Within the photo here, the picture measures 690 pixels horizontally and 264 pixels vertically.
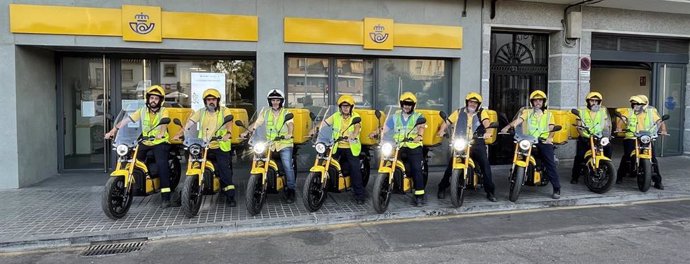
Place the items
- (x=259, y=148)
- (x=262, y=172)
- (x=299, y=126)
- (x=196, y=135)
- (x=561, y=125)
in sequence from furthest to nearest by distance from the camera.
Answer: (x=561, y=125) → (x=299, y=126) → (x=196, y=135) → (x=259, y=148) → (x=262, y=172)

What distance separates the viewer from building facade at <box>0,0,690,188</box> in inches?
314

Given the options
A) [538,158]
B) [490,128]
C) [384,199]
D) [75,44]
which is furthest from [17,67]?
[538,158]

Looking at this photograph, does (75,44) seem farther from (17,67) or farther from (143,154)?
(143,154)

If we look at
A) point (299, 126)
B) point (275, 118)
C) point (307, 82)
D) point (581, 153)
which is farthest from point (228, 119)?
point (581, 153)

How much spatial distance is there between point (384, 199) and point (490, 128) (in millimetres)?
1995

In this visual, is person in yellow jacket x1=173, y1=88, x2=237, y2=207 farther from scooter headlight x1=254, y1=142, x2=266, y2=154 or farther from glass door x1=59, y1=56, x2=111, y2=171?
glass door x1=59, y1=56, x2=111, y2=171

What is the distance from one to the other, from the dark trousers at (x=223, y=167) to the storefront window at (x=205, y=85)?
3.08m

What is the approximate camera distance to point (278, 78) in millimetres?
8797

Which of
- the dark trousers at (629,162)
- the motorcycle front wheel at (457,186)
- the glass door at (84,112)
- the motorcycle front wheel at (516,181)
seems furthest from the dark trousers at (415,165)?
the glass door at (84,112)

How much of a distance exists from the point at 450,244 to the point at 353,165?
1960 mm

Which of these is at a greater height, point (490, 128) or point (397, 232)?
point (490, 128)

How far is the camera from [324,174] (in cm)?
640

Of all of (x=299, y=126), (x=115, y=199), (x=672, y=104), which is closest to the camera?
(x=115, y=199)

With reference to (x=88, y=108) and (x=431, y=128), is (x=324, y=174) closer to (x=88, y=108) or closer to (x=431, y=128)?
(x=431, y=128)
